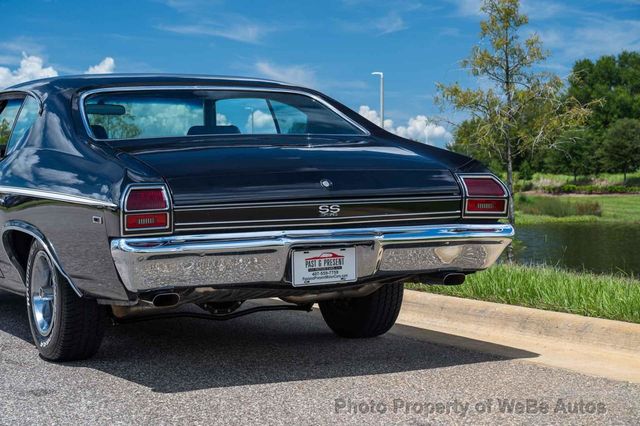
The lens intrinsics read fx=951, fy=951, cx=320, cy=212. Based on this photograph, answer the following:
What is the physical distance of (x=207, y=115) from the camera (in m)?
5.76

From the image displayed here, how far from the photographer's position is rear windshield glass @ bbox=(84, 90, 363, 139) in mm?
5395

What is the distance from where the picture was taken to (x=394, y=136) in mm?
5887

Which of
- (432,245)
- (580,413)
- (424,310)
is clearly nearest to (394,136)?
(432,245)

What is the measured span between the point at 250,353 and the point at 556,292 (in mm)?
2407

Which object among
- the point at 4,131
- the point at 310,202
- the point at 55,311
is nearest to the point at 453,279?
the point at 310,202

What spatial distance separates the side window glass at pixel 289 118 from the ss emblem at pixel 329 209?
3.85ft

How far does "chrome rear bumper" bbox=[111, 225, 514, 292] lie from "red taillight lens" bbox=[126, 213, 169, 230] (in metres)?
0.06

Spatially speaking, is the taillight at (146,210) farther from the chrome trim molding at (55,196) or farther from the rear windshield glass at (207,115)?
the rear windshield glass at (207,115)

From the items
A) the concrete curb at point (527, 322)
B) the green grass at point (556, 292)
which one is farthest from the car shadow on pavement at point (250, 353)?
the green grass at point (556, 292)

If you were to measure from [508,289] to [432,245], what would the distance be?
218cm

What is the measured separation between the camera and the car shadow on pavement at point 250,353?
501cm

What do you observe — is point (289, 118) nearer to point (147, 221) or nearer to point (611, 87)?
point (147, 221)

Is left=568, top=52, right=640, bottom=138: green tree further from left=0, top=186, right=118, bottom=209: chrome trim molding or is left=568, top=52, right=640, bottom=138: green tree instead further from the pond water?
left=0, top=186, right=118, bottom=209: chrome trim molding

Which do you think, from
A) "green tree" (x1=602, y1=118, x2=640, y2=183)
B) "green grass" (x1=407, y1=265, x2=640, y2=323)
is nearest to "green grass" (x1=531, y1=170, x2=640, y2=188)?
"green tree" (x1=602, y1=118, x2=640, y2=183)
